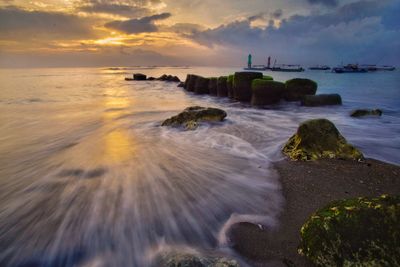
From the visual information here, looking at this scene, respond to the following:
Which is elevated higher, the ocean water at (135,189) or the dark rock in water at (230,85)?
the ocean water at (135,189)

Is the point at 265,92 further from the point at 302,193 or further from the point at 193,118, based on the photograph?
the point at 302,193

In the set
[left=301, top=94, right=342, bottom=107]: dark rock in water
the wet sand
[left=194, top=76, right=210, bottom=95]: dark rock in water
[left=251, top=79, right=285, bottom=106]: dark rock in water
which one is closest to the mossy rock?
the wet sand

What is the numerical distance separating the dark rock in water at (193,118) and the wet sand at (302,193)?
18.0ft

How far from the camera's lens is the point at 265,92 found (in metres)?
17.6

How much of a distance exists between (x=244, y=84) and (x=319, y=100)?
522 cm

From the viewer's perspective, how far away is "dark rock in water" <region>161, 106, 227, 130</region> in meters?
11.3

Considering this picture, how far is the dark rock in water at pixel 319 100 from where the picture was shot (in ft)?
56.9

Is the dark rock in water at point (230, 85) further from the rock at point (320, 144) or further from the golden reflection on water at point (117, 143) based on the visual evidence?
the rock at point (320, 144)

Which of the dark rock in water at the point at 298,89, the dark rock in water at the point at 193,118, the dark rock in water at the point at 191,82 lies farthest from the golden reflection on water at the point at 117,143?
the dark rock in water at the point at 191,82

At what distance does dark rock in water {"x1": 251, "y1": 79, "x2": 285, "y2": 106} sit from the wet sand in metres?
11.6

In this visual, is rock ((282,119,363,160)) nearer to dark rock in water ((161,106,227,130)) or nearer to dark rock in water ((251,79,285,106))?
dark rock in water ((161,106,227,130))

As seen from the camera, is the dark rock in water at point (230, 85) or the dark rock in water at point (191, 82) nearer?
the dark rock in water at point (230, 85)

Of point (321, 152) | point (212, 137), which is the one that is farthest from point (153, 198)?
point (212, 137)

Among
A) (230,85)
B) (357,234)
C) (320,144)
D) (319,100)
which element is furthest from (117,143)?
(230,85)
